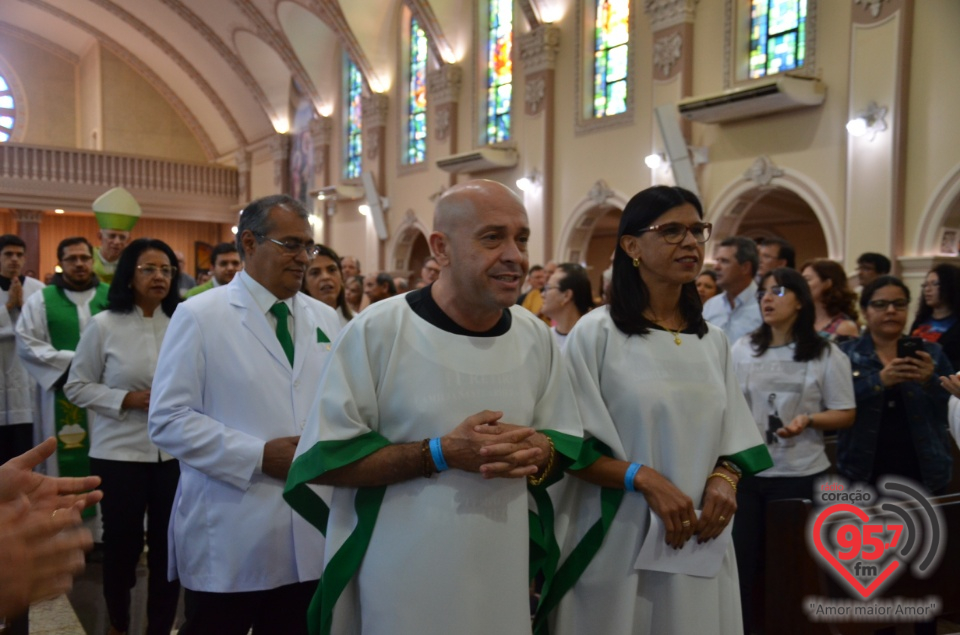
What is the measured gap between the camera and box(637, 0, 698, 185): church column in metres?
10.3

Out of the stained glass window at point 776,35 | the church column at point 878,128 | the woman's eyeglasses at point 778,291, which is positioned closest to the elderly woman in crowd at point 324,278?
the woman's eyeglasses at point 778,291

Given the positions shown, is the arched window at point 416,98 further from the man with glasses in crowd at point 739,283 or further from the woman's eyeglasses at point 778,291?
the woman's eyeglasses at point 778,291

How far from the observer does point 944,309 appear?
13.5ft

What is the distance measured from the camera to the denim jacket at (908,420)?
10.8 feet

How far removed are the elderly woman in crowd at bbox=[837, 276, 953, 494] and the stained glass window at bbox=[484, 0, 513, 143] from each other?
10459 millimetres

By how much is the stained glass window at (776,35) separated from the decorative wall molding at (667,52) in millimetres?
901

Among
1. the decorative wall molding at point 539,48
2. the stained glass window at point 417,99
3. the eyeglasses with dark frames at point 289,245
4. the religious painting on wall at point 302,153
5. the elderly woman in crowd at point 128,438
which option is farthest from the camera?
the religious painting on wall at point 302,153

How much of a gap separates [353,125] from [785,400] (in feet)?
50.9

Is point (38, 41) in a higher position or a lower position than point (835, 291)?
higher

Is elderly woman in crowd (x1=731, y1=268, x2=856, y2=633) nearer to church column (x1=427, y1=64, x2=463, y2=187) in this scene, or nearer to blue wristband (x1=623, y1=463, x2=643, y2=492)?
blue wristband (x1=623, y1=463, x2=643, y2=492)

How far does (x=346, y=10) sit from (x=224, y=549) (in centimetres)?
1472

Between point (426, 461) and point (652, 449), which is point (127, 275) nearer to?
point (426, 461)

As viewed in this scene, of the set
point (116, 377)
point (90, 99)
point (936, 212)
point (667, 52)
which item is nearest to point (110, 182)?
point (90, 99)

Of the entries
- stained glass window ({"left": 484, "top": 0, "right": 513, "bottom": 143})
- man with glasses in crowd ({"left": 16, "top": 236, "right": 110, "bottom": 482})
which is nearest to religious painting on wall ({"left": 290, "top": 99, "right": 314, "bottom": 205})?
stained glass window ({"left": 484, "top": 0, "right": 513, "bottom": 143})
